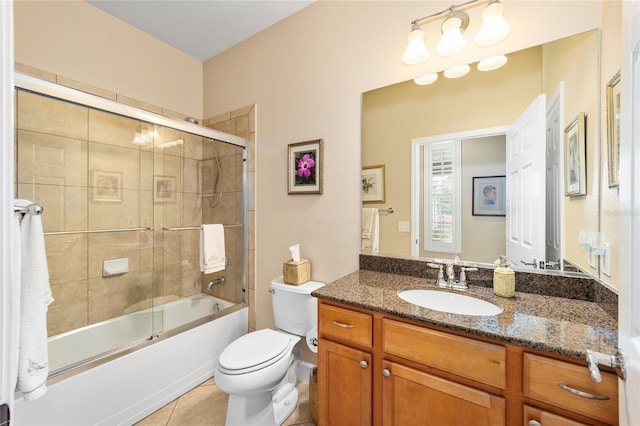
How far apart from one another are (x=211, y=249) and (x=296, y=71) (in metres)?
1.50

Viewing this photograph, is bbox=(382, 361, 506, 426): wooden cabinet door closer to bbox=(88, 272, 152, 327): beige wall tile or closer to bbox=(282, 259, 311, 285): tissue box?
bbox=(282, 259, 311, 285): tissue box

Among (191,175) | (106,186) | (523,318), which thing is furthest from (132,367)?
(523,318)

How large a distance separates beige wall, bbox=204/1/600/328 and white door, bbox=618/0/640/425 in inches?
32.8

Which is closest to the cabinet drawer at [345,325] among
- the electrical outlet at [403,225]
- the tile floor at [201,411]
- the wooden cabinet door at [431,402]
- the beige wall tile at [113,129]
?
the wooden cabinet door at [431,402]

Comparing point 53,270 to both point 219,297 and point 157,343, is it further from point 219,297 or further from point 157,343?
point 219,297

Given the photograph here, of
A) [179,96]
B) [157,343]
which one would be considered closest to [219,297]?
[157,343]

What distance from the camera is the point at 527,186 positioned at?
1.30 m

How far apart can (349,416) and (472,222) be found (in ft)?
3.64

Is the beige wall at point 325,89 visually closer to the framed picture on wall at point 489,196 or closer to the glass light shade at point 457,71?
the glass light shade at point 457,71

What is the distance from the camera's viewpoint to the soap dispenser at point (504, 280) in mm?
1210

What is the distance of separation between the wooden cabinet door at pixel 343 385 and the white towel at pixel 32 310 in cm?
107

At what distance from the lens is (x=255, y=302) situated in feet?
7.46

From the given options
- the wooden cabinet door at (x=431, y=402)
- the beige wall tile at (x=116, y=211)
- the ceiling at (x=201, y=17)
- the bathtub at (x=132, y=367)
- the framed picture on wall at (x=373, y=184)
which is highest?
the ceiling at (x=201, y=17)

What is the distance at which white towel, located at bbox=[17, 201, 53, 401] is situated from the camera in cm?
94
